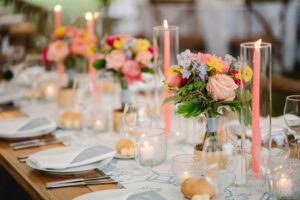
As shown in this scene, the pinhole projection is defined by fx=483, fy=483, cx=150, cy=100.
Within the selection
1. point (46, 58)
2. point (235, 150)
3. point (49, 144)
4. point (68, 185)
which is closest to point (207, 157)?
point (235, 150)

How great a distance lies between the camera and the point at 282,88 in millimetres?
3072

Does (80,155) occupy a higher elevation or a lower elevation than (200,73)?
lower

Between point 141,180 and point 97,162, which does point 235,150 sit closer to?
point 141,180

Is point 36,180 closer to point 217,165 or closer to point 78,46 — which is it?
point 217,165

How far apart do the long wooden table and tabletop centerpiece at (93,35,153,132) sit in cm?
44

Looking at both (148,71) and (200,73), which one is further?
A: (148,71)

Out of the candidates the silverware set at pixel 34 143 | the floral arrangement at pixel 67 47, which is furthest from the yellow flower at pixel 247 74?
the floral arrangement at pixel 67 47

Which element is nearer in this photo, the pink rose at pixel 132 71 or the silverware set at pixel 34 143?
the silverware set at pixel 34 143

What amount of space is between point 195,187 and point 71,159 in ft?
1.50

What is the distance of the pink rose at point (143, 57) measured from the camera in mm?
1936

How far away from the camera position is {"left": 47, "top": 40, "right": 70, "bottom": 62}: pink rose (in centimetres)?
235

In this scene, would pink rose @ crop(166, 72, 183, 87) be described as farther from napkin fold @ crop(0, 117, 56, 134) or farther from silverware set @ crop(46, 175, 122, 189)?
napkin fold @ crop(0, 117, 56, 134)

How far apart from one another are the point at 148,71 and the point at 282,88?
138cm

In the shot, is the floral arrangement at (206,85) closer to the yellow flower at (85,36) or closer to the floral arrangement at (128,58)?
the floral arrangement at (128,58)
